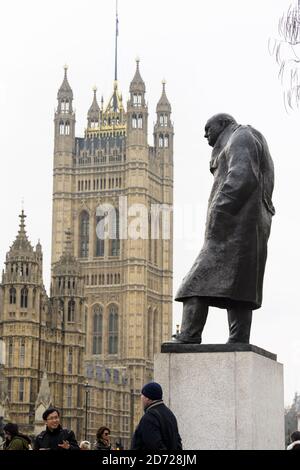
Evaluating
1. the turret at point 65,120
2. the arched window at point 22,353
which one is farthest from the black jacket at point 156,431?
the turret at point 65,120

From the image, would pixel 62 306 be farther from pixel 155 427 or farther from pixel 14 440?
pixel 155 427

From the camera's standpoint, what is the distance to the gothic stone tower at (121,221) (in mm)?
110250

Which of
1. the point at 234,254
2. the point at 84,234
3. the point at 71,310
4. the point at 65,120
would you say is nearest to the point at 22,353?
the point at 71,310

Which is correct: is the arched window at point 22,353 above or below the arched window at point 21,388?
above

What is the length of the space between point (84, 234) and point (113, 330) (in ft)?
35.0

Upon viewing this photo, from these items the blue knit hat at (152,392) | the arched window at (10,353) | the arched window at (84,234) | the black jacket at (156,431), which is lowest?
the black jacket at (156,431)

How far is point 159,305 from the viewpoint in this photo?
115 m

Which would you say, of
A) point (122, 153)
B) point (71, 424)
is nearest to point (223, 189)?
point (71, 424)

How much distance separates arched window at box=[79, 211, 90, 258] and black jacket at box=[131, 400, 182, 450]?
105 metres

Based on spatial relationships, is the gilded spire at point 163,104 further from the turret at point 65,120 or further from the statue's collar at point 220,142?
the statue's collar at point 220,142

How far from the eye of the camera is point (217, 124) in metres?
11.7

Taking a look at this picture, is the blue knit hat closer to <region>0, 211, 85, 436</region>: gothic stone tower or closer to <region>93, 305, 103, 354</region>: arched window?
<region>0, 211, 85, 436</region>: gothic stone tower

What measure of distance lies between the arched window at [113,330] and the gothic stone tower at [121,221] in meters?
0.10
